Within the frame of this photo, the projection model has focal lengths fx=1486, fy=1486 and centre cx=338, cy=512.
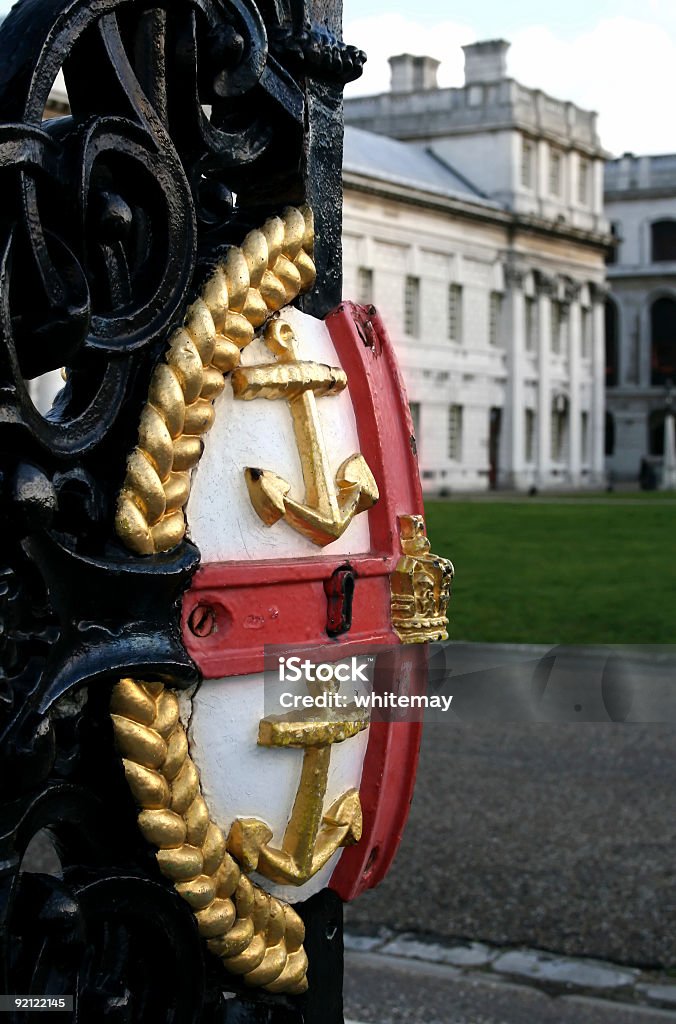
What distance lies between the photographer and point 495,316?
A: 4431cm

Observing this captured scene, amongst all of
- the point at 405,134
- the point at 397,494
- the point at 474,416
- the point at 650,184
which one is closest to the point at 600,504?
the point at 474,416

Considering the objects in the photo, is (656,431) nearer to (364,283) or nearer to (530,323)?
(530,323)

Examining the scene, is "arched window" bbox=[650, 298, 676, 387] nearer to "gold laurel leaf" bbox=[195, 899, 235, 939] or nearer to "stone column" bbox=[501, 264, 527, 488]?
"stone column" bbox=[501, 264, 527, 488]

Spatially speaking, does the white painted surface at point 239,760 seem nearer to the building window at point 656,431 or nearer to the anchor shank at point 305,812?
the anchor shank at point 305,812

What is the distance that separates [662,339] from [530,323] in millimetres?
14953

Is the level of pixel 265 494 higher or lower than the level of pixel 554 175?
lower

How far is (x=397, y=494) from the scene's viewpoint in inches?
64.7

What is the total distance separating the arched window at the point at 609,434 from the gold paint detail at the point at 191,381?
59552 mm

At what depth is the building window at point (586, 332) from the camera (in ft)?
Result: 166

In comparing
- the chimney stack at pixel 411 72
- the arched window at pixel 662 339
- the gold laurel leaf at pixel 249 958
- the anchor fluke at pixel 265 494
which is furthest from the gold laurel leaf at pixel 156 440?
the arched window at pixel 662 339

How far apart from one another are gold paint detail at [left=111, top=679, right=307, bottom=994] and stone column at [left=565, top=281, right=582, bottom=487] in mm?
47579

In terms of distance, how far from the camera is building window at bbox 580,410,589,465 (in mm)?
50606

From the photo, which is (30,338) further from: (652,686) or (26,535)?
(652,686)

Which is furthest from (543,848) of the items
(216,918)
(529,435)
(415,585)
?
(529,435)
